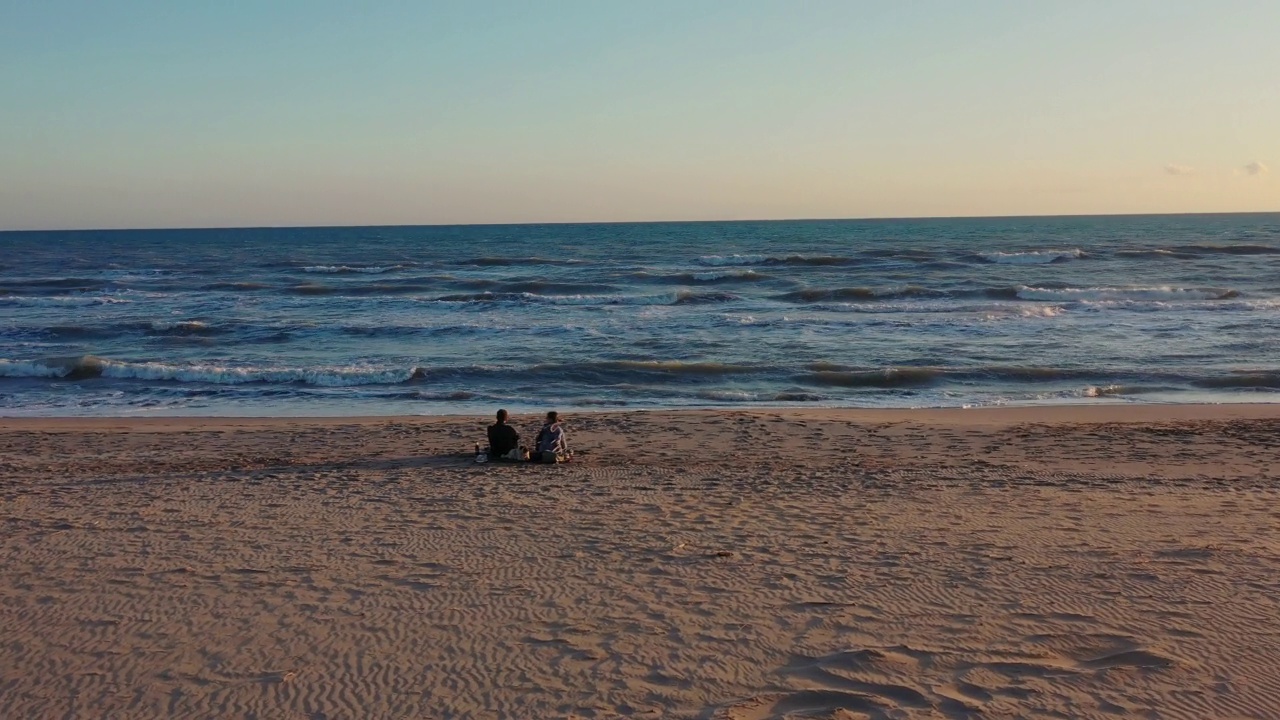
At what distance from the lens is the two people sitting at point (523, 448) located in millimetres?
10844

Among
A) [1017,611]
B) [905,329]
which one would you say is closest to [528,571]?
[1017,611]

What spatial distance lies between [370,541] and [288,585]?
3.55 ft

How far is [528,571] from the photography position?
6.61 metres

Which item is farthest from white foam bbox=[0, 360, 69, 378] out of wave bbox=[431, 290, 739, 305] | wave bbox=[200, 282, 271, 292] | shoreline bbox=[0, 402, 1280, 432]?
wave bbox=[200, 282, 271, 292]

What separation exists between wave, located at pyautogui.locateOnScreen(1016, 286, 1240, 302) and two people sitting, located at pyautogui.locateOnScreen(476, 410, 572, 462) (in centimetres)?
2717

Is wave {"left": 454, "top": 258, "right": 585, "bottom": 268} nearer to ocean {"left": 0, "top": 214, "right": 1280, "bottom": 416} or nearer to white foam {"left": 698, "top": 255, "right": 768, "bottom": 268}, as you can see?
ocean {"left": 0, "top": 214, "right": 1280, "bottom": 416}

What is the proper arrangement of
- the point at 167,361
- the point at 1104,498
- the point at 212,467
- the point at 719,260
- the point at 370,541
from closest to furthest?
1. the point at 370,541
2. the point at 1104,498
3. the point at 212,467
4. the point at 167,361
5. the point at 719,260

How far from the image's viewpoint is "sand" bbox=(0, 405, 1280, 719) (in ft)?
15.7

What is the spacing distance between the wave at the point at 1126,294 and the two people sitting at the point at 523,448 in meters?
27.2

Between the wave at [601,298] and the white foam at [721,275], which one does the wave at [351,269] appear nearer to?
the wave at [601,298]

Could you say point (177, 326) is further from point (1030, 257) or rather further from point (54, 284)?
point (1030, 257)

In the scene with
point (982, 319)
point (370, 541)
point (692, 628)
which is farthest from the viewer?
point (982, 319)

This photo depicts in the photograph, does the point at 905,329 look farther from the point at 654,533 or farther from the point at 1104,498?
the point at 654,533

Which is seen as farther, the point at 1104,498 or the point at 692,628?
the point at 1104,498
